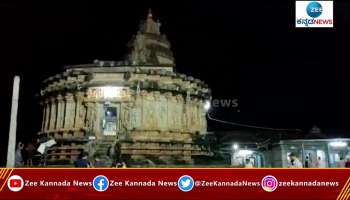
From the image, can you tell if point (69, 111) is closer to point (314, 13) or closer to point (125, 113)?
point (125, 113)

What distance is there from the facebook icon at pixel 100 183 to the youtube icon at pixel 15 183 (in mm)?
2427

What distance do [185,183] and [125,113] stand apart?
25.7 metres

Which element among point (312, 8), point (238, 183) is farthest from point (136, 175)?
point (312, 8)

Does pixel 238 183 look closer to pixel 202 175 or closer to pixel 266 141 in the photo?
pixel 202 175

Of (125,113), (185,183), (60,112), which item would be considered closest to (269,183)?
(185,183)

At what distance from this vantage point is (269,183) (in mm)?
12352

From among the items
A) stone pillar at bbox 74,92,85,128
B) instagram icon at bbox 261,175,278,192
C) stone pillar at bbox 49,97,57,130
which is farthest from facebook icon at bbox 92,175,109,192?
stone pillar at bbox 49,97,57,130

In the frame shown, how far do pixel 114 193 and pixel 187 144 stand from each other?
26826mm

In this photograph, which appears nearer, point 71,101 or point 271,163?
point 271,163

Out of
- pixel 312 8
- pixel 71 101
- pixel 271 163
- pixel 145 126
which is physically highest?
pixel 312 8

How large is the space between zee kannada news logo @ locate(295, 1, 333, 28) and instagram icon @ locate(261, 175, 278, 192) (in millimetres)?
12535

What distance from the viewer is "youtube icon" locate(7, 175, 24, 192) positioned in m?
12.4

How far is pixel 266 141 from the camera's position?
120 feet

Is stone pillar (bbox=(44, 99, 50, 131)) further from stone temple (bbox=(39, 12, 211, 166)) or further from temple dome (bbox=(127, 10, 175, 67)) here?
temple dome (bbox=(127, 10, 175, 67))
